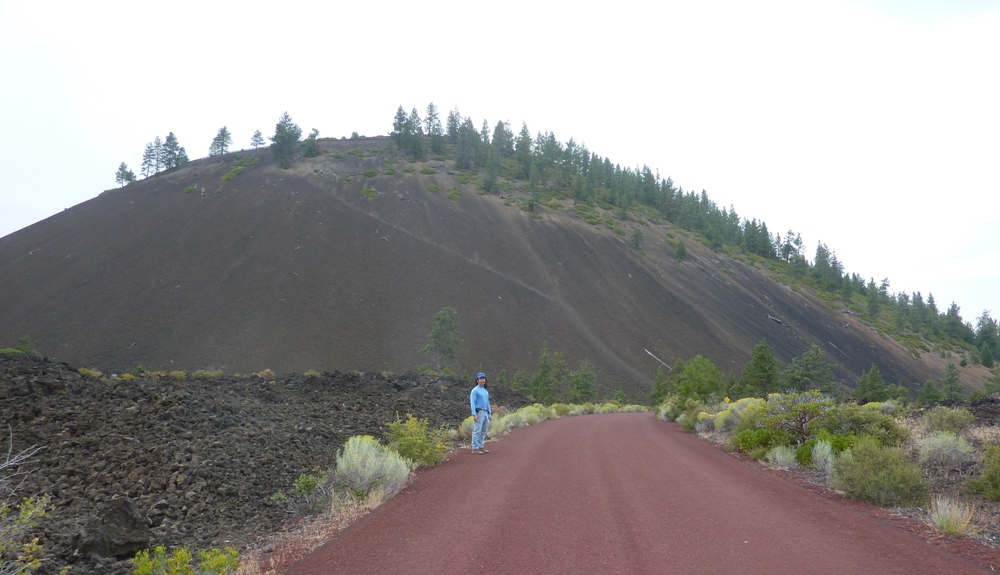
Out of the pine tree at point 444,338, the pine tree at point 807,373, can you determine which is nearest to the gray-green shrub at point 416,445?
the pine tree at point 807,373

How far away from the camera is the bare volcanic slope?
168 feet

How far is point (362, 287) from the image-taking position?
61.0 metres

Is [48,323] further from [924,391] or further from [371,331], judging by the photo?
[924,391]

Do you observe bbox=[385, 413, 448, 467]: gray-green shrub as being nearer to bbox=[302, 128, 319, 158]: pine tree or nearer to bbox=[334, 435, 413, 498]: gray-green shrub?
bbox=[334, 435, 413, 498]: gray-green shrub

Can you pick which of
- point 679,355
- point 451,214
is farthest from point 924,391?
point 451,214

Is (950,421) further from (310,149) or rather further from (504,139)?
(504,139)

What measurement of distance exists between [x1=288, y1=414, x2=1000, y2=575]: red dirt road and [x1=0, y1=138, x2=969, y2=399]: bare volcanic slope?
43001 mm

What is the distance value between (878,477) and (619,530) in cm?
411

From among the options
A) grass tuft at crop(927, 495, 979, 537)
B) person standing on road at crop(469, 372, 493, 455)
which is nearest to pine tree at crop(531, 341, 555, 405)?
person standing on road at crop(469, 372, 493, 455)

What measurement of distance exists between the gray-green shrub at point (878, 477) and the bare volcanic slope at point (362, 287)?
44307 millimetres

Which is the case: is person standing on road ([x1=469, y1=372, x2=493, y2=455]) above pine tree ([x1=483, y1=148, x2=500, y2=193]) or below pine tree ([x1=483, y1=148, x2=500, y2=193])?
below

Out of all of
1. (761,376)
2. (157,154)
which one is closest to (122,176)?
(157,154)

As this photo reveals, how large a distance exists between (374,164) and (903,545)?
101 metres

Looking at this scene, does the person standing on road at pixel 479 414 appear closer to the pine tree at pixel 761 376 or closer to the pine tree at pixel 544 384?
the pine tree at pixel 761 376
